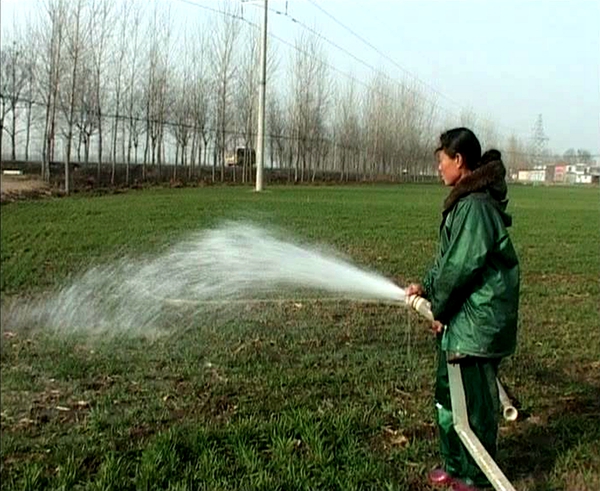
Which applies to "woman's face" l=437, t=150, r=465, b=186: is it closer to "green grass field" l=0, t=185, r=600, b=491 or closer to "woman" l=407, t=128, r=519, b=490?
"woman" l=407, t=128, r=519, b=490

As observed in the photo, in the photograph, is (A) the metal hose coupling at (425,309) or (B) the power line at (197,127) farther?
(A) the metal hose coupling at (425,309)

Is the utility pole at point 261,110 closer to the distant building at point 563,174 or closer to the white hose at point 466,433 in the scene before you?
the white hose at point 466,433

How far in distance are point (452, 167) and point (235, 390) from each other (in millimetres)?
1901

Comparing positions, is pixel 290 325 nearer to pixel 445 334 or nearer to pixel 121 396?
pixel 121 396

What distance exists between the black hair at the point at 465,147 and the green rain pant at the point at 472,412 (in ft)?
2.60

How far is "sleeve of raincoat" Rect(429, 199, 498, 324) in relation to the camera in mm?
2949

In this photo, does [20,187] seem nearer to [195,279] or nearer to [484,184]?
[484,184]

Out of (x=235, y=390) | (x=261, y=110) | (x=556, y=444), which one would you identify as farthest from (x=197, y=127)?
(x=556, y=444)

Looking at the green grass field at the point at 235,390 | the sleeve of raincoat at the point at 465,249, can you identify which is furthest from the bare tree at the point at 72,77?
the sleeve of raincoat at the point at 465,249

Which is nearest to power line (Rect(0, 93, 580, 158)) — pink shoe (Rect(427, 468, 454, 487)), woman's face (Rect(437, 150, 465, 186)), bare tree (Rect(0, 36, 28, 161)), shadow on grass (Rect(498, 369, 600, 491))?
bare tree (Rect(0, 36, 28, 161))

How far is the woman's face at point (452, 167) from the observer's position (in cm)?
313

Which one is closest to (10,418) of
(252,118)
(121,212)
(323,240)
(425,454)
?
(121,212)

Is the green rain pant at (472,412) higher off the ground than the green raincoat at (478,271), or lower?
lower

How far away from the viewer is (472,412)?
3.21 meters
